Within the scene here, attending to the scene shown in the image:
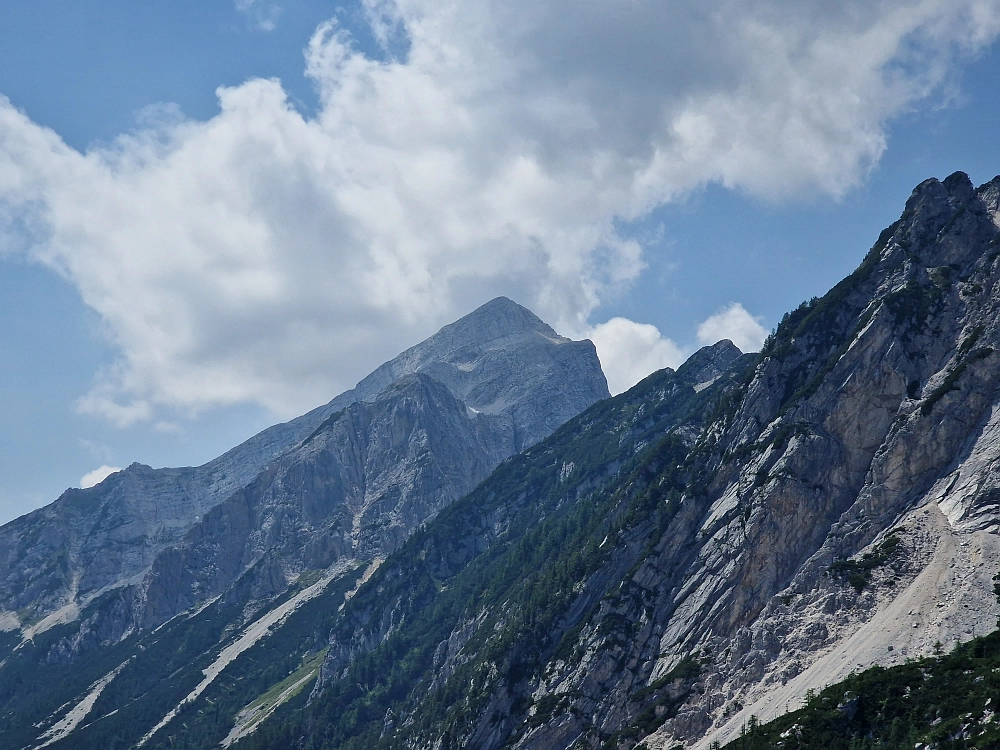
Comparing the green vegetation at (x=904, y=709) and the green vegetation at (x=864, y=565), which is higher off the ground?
the green vegetation at (x=864, y=565)

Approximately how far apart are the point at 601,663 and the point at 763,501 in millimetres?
43766

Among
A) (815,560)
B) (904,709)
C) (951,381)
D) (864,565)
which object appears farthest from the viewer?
(951,381)

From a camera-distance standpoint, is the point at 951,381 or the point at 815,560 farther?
the point at 951,381

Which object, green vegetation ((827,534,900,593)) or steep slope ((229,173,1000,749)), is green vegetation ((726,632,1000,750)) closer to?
steep slope ((229,173,1000,749))

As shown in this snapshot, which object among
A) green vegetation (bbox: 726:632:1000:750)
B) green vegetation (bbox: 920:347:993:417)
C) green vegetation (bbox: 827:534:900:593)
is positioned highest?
green vegetation (bbox: 920:347:993:417)

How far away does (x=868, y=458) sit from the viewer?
573 feet

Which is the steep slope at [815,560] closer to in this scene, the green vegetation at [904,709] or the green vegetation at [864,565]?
the green vegetation at [864,565]

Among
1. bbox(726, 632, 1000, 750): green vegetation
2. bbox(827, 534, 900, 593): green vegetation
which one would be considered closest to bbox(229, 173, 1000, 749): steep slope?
bbox(827, 534, 900, 593): green vegetation

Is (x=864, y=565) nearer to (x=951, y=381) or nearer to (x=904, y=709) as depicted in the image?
(x=904, y=709)

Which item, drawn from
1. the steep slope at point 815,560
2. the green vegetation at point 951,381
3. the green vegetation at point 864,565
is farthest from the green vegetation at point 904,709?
the green vegetation at point 951,381

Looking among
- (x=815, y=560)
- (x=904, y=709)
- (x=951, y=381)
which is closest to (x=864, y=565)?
(x=815, y=560)

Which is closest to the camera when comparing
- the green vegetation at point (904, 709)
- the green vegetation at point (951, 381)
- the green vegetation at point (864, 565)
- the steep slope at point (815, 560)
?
the green vegetation at point (904, 709)

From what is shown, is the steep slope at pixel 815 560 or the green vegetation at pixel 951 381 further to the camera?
the green vegetation at pixel 951 381

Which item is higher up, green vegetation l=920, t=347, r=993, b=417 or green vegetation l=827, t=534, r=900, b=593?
green vegetation l=920, t=347, r=993, b=417
